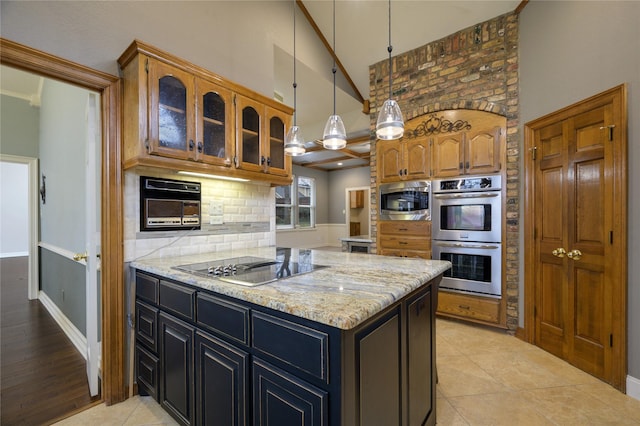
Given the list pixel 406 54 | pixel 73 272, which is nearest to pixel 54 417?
pixel 73 272

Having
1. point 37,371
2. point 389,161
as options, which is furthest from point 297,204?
point 37,371

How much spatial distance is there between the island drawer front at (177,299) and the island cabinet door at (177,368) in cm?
6

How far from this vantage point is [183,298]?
148cm

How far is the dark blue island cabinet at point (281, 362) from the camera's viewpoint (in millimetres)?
896

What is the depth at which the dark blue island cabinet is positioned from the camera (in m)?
0.90

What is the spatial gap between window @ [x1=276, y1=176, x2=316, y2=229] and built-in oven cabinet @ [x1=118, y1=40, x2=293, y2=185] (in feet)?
18.3

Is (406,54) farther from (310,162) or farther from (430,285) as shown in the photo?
(310,162)

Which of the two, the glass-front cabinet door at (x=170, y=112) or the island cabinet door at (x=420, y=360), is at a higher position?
the glass-front cabinet door at (x=170, y=112)

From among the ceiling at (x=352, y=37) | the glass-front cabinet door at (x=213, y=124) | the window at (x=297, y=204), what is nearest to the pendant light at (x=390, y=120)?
the glass-front cabinet door at (x=213, y=124)

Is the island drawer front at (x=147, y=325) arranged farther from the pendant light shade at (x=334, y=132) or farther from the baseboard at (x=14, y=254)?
the baseboard at (x=14, y=254)

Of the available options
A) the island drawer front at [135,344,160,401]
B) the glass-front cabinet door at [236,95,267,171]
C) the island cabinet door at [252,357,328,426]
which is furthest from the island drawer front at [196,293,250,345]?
the glass-front cabinet door at [236,95,267,171]

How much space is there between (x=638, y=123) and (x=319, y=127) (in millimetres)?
4691

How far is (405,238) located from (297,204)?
527 centimetres

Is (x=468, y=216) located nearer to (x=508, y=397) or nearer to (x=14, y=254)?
(x=508, y=397)
